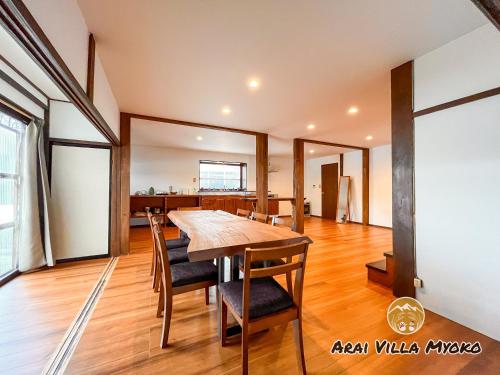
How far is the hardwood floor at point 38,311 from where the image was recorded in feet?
4.53

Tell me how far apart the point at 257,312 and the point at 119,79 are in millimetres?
2893

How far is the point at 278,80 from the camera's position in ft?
8.11

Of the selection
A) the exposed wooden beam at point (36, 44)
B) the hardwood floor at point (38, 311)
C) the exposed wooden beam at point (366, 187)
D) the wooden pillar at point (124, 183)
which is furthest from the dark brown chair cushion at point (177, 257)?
the exposed wooden beam at point (366, 187)

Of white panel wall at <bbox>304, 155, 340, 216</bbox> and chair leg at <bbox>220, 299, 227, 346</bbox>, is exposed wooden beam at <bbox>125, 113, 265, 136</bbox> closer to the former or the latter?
chair leg at <bbox>220, 299, 227, 346</bbox>

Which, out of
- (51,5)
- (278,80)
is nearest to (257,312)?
(51,5)

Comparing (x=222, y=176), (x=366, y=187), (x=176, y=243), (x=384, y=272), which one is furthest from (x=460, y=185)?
(x=222, y=176)

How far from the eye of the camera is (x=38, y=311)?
1.86 m

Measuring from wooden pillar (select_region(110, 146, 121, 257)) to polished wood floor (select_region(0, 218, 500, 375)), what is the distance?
1.01 metres

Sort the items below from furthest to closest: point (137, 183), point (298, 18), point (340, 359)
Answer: point (137, 183)
point (298, 18)
point (340, 359)

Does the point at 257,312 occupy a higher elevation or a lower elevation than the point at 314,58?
lower

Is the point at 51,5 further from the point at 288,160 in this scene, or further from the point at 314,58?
the point at 288,160

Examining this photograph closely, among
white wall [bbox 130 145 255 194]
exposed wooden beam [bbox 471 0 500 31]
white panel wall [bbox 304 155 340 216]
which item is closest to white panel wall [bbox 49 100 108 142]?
white wall [bbox 130 145 255 194]

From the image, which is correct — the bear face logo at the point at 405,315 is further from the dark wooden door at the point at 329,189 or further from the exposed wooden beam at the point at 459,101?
the dark wooden door at the point at 329,189

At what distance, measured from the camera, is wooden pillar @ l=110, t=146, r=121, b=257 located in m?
3.33
